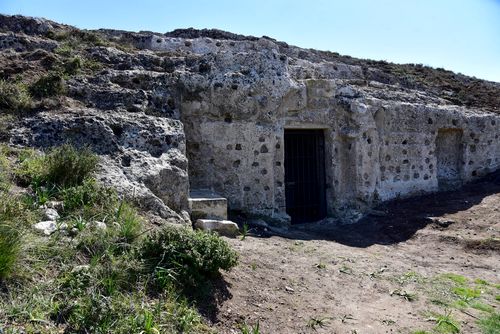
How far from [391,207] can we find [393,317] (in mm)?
5756

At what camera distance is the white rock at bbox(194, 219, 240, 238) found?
6656mm

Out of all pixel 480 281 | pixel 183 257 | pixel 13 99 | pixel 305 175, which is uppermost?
pixel 13 99

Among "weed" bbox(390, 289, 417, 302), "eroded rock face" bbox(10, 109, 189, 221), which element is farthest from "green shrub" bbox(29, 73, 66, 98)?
"weed" bbox(390, 289, 417, 302)

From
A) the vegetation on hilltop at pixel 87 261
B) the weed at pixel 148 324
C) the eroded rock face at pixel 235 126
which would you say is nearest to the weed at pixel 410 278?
the vegetation on hilltop at pixel 87 261

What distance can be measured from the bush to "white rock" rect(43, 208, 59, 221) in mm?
998

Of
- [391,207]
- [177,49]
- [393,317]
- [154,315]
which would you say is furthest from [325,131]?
[154,315]

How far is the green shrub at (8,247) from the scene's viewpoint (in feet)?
11.5

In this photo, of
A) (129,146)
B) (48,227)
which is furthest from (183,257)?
(129,146)

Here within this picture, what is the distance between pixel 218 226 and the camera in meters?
6.70

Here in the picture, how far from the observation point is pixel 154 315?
12.2ft

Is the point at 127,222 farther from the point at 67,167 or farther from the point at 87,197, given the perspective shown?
the point at 67,167

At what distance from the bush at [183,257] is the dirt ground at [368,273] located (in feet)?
0.98

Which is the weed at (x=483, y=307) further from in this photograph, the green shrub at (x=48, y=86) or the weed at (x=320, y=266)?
the green shrub at (x=48, y=86)

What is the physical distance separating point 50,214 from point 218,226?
8.54 feet
